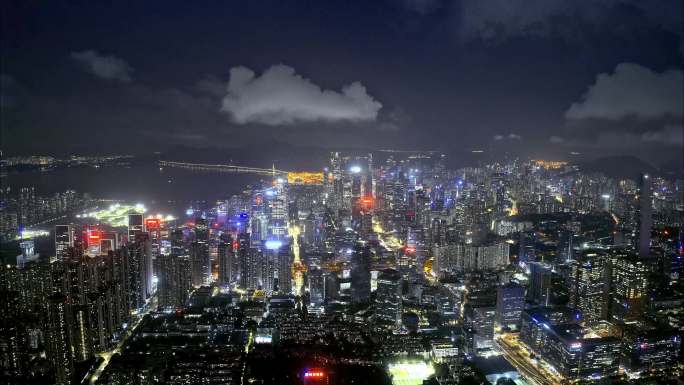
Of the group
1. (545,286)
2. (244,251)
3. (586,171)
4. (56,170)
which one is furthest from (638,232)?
(56,170)

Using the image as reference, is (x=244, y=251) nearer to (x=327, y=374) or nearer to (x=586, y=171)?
(x=327, y=374)

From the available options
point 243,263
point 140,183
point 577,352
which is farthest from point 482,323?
point 140,183

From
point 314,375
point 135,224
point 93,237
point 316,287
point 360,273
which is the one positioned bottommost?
point 314,375

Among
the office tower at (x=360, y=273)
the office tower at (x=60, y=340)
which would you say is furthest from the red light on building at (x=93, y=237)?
the office tower at (x=360, y=273)

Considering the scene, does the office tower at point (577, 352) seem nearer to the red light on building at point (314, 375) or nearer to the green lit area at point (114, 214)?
the red light on building at point (314, 375)

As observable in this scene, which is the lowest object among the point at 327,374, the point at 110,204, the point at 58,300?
the point at 327,374

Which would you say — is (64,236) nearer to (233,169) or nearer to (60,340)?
(60,340)
